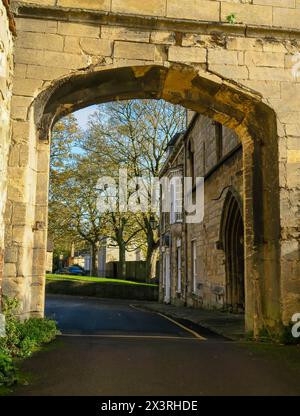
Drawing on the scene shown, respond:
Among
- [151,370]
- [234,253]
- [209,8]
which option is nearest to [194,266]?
[234,253]

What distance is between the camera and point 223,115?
30.3 ft

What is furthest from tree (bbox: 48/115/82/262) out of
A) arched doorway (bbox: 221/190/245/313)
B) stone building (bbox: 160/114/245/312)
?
arched doorway (bbox: 221/190/245/313)

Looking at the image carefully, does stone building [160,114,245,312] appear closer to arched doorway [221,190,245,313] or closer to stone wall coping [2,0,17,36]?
arched doorway [221,190,245,313]

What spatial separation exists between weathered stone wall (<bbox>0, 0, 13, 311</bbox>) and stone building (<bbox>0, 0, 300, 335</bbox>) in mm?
88

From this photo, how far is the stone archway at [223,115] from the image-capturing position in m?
7.95

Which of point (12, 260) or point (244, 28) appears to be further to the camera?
point (244, 28)

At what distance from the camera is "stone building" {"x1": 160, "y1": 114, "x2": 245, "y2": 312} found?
563 inches

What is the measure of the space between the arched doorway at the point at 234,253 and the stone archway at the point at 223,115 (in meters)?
5.30

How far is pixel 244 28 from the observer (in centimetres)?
824

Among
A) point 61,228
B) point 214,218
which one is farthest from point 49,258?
point 61,228

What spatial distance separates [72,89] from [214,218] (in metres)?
9.11

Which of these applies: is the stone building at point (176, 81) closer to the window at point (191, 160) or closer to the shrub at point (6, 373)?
the shrub at point (6, 373)

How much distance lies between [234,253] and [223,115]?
6.39 metres
